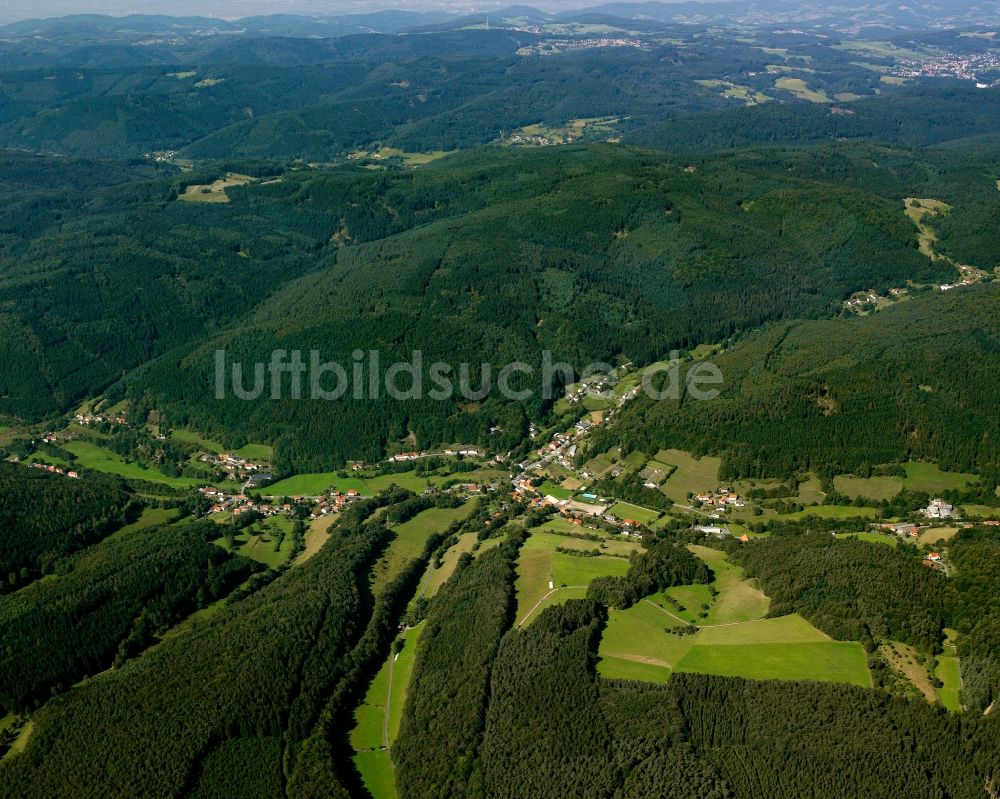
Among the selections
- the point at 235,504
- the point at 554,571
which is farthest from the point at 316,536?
the point at 554,571

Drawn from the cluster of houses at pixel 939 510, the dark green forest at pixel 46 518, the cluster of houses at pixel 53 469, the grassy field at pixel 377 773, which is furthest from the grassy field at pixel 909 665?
the cluster of houses at pixel 53 469

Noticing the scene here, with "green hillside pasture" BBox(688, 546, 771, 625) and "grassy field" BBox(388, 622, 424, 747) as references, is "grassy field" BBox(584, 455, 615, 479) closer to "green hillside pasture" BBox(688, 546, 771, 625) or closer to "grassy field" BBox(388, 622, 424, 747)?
"green hillside pasture" BBox(688, 546, 771, 625)

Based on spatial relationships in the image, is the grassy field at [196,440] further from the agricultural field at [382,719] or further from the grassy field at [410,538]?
the agricultural field at [382,719]

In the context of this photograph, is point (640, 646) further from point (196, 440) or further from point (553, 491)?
point (196, 440)

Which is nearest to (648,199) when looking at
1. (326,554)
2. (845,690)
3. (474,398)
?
(474,398)

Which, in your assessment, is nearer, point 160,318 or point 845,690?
point 845,690

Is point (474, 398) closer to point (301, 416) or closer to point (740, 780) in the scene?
point (301, 416)
